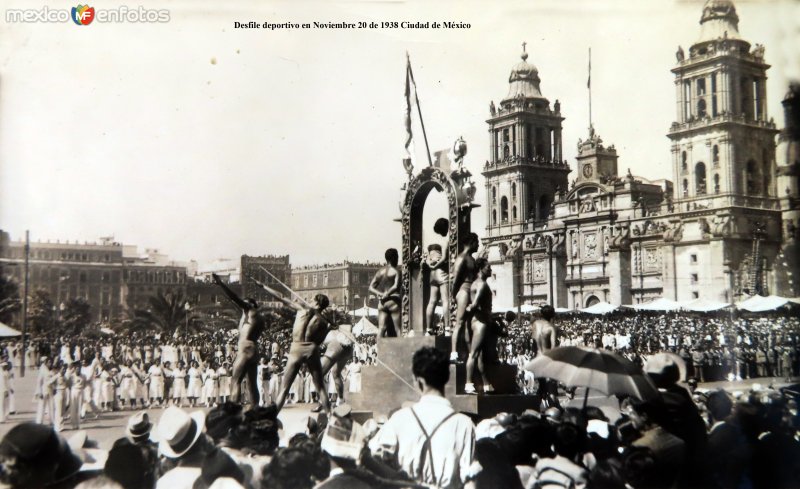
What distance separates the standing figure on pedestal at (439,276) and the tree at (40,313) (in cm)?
3863

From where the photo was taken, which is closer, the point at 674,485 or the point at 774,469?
the point at 674,485

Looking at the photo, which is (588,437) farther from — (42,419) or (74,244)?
(74,244)

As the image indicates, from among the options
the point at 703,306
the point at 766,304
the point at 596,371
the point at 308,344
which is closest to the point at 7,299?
the point at 308,344

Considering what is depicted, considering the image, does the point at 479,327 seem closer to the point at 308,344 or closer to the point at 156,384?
the point at 308,344

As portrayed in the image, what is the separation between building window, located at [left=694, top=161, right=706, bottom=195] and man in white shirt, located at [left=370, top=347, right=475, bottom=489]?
55755 mm

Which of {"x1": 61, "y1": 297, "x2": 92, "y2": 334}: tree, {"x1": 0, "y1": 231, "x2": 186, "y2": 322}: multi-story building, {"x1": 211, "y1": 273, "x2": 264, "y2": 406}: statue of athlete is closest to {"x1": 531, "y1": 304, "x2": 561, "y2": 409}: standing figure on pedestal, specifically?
{"x1": 211, "y1": 273, "x2": 264, "y2": 406}: statue of athlete

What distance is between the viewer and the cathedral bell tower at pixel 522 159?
80.8 metres

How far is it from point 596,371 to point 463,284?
4.01 m

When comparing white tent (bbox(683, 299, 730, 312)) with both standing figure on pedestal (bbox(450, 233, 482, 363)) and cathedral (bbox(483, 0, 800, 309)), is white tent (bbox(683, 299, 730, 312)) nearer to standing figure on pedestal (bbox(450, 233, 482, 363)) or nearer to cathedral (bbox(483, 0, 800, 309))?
cathedral (bbox(483, 0, 800, 309))

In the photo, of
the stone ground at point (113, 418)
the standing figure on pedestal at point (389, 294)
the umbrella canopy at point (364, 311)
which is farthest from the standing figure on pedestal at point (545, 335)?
the umbrella canopy at point (364, 311)

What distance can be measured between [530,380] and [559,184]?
204 feet

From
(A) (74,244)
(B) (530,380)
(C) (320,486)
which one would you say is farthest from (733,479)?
(A) (74,244)

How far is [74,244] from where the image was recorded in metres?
55.7

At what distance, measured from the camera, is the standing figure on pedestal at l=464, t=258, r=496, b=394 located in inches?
409
